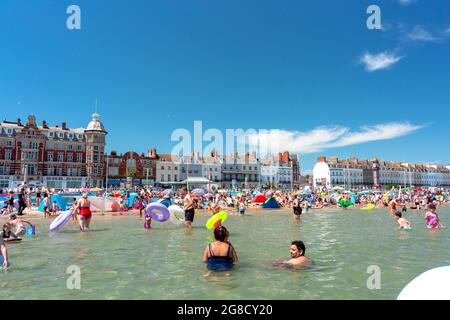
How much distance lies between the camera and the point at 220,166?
277 ft

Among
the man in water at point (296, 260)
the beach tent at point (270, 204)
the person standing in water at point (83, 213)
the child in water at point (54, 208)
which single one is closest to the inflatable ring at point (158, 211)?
the person standing in water at point (83, 213)

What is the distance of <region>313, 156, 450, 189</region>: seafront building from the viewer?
339ft

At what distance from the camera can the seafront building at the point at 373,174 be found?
103 meters

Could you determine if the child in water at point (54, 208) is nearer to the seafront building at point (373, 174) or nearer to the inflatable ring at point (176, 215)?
the inflatable ring at point (176, 215)

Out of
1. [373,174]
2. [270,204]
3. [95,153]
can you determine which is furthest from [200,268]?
[373,174]

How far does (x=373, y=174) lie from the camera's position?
11100cm

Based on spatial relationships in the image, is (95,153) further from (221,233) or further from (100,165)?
(221,233)

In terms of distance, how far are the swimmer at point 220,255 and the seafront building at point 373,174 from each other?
316ft

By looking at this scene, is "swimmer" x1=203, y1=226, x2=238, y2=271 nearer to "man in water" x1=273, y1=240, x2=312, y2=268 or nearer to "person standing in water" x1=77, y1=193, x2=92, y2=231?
"man in water" x1=273, y1=240, x2=312, y2=268

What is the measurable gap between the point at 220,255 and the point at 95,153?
202 ft

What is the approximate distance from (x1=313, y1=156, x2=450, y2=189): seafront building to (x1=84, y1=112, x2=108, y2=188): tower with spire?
6450 centimetres

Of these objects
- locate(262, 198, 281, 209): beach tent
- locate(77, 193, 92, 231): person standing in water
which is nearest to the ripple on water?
locate(77, 193, 92, 231): person standing in water
